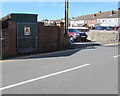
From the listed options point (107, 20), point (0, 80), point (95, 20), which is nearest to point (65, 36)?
point (0, 80)

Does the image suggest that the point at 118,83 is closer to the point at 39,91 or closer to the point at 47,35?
the point at 39,91

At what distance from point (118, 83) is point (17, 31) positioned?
295 inches

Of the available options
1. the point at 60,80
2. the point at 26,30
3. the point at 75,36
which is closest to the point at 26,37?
the point at 26,30

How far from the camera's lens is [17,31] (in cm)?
1195

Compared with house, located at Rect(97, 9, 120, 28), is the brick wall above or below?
below

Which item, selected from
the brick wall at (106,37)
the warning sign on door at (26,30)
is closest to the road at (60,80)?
the warning sign on door at (26,30)

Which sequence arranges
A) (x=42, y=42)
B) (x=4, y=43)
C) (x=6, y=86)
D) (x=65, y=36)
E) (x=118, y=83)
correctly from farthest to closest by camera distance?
1. (x=65, y=36)
2. (x=42, y=42)
3. (x=4, y=43)
4. (x=118, y=83)
5. (x=6, y=86)

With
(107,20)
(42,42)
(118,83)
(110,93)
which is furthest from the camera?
(107,20)

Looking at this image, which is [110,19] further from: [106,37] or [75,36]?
[75,36]

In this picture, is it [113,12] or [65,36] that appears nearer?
[65,36]

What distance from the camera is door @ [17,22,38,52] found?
12.1m

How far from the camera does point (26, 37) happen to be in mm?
12492

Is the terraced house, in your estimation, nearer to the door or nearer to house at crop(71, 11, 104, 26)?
house at crop(71, 11, 104, 26)

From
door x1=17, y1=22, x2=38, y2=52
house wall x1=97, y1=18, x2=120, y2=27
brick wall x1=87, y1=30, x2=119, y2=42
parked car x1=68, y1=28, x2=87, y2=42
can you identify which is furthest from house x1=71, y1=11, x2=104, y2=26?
door x1=17, y1=22, x2=38, y2=52
